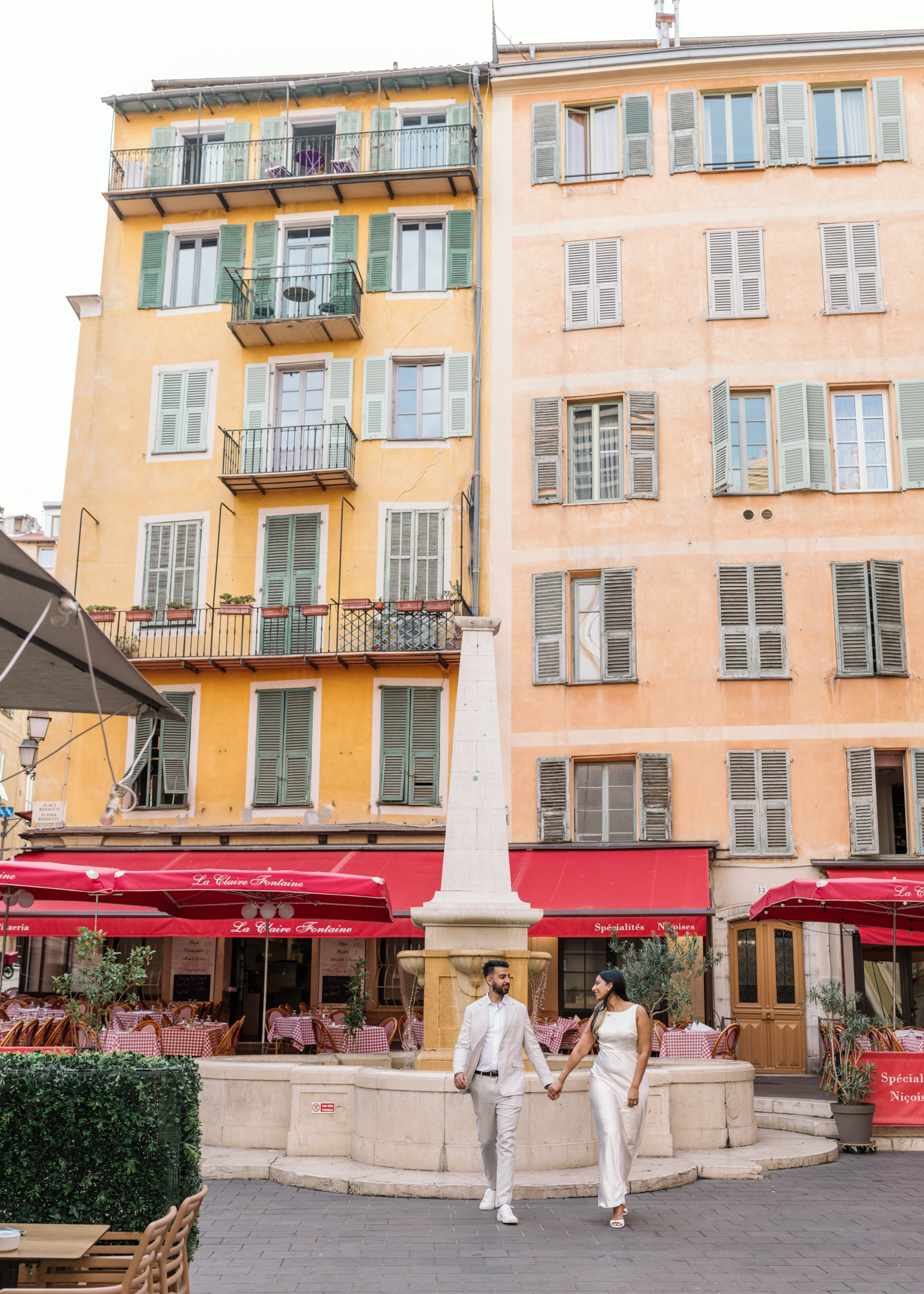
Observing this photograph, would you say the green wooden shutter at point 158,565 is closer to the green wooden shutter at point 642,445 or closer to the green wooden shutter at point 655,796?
the green wooden shutter at point 642,445

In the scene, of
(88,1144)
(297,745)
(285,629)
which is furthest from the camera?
(285,629)

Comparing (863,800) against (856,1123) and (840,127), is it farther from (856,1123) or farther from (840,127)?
(840,127)

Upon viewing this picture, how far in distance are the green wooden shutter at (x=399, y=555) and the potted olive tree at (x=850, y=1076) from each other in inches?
469

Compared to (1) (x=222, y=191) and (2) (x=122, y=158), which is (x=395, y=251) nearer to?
(1) (x=222, y=191)

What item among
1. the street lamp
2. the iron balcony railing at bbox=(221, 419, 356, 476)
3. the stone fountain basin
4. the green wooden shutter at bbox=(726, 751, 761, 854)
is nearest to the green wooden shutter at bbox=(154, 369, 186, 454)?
the iron balcony railing at bbox=(221, 419, 356, 476)

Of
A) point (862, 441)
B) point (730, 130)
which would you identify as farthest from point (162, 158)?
point (862, 441)

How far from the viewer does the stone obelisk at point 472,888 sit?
11.7 meters

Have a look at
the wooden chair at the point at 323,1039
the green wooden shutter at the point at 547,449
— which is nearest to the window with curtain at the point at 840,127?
the green wooden shutter at the point at 547,449

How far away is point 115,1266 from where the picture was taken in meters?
4.97

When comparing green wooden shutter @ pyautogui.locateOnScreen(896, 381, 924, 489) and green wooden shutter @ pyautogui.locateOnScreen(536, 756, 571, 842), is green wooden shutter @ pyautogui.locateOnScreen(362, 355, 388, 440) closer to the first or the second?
green wooden shutter @ pyautogui.locateOnScreen(536, 756, 571, 842)

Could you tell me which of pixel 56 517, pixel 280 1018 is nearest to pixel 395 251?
pixel 280 1018

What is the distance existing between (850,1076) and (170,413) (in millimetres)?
17566

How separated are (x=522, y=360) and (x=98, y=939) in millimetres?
14070

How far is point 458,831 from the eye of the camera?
12.5m
